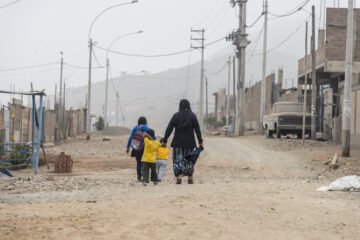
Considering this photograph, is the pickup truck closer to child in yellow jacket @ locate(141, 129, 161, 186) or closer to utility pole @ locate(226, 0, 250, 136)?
utility pole @ locate(226, 0, 250, 136)

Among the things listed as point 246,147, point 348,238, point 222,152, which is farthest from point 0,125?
point 348,238

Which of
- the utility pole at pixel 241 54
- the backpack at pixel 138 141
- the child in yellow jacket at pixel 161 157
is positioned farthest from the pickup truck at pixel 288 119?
the backpack at pixel 138 141

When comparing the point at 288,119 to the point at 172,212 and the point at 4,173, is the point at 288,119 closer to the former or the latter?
the point at 4,173

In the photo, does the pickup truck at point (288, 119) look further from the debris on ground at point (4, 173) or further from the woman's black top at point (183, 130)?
the woman's black top at point (183, 130)

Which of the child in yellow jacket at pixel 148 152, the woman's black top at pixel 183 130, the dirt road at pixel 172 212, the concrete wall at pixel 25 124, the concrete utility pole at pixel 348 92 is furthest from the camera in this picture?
the concrete wall at pixel 25 124

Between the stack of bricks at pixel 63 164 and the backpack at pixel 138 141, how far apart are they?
4.62m

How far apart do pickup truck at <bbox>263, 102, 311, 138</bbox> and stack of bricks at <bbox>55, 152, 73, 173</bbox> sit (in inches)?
562

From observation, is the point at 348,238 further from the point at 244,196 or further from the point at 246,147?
the point at 246,147

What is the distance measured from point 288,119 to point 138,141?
1677 centimetres

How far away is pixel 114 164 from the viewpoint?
735 inches

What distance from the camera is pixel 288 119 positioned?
27.0 m

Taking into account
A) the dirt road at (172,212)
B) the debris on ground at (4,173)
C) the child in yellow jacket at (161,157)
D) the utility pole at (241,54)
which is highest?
the utility pole at (241,54)

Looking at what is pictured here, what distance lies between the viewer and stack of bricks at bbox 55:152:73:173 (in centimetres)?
1553

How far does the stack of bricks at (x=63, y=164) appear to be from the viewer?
51.0 feet
